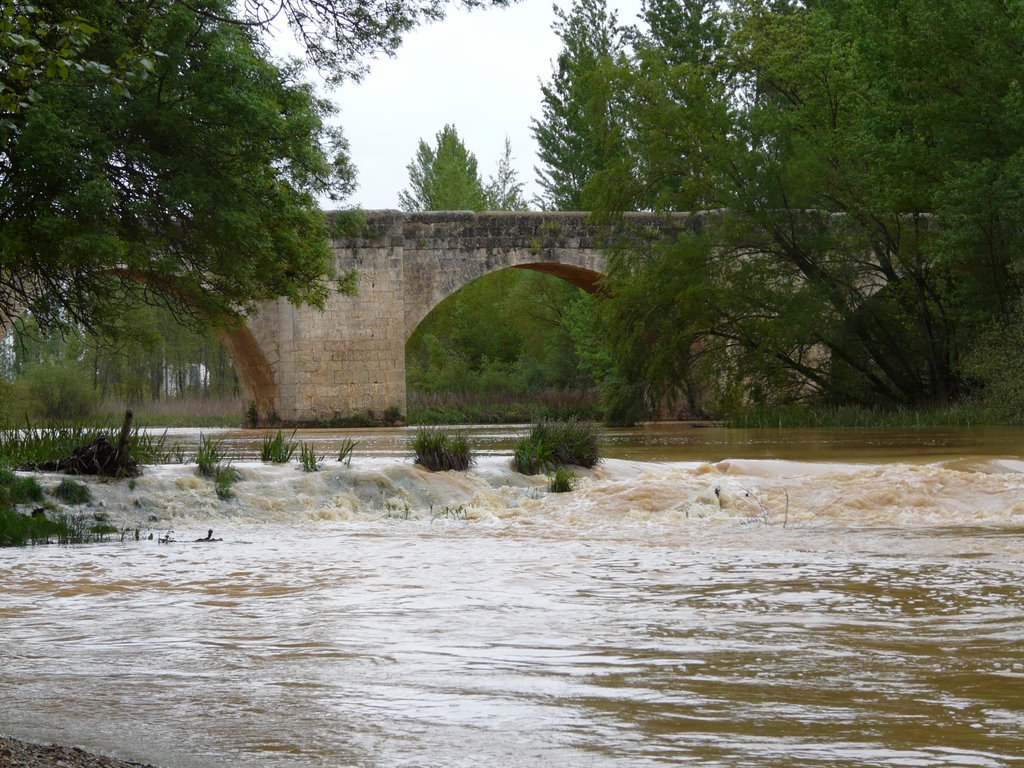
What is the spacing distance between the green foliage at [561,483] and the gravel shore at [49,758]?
745cm

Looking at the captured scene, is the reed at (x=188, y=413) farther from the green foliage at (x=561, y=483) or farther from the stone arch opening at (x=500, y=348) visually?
the green foliage at (x=561, y=483)

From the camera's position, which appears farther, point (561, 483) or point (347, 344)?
point (347, 344)

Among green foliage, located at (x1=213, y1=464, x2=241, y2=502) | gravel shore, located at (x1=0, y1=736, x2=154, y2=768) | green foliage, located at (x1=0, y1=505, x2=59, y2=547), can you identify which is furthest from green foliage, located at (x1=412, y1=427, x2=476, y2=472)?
gravel shore, located at (x1=0, y1=736, x2=154, y2=768)

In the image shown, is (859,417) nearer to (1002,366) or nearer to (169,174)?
(1002,366)

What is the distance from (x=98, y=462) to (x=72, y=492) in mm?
541

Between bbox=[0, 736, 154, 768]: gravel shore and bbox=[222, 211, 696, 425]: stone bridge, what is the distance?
20.6 meters

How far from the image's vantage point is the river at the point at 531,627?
328 cm

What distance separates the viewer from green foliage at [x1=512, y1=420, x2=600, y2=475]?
11.2m

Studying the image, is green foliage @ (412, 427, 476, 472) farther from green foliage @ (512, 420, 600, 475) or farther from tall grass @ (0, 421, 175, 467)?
tall grass @ (0, 421, 175, 467)

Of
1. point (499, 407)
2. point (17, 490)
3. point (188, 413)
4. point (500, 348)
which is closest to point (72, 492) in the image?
point (17, 490)

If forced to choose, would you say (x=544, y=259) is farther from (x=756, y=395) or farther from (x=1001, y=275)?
(x=1001, y=275)

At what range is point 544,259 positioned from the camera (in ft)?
80.7

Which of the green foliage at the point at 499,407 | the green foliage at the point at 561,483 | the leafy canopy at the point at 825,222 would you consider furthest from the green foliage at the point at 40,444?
the green foliage at the point at 499,407

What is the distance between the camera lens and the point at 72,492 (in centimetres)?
906
